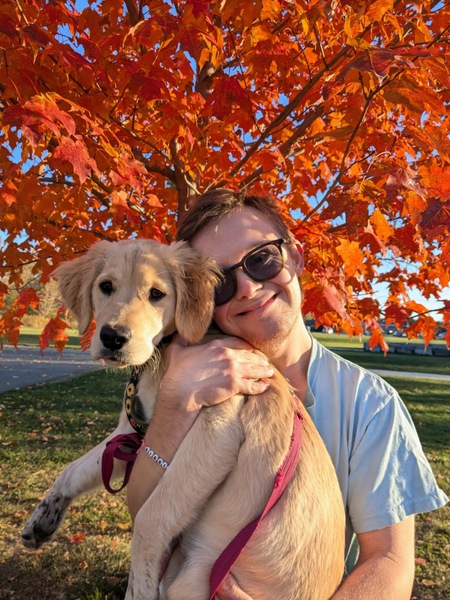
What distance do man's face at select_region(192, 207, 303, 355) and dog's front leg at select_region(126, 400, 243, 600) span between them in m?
0.55

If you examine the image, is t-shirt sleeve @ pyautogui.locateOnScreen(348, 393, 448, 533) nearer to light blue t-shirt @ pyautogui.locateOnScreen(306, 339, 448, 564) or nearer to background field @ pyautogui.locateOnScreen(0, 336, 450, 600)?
light blue t-shirt @ pyautogui.locateOnScreen(306, 339, 448, 564)

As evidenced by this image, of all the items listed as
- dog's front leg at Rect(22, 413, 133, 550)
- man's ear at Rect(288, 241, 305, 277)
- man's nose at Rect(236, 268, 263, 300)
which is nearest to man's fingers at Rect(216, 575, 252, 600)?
dog's front leg at Rect(22, 413, 133, 550)

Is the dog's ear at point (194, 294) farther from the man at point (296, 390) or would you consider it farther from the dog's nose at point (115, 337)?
the dog's nose at point (115, 337)

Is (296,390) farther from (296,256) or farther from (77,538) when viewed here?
(77,538)

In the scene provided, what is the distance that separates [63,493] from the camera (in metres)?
2.39

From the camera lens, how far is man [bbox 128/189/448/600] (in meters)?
1.82

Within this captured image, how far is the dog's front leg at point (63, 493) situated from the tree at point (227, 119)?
1.45 m

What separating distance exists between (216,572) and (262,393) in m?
0.68

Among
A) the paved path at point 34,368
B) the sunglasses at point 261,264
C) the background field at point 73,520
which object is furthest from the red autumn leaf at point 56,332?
the paved path at point 34,368

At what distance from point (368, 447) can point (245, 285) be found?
2.79 ft

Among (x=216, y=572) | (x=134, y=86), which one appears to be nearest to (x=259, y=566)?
(x=216, y=572)

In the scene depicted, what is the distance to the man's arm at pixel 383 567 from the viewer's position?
5.51 feet

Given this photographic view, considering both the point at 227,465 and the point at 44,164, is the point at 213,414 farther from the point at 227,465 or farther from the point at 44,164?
the point at 44,164

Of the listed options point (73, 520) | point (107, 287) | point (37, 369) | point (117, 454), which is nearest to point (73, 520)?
point (73, 520)
